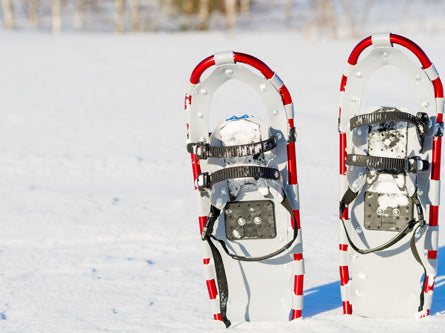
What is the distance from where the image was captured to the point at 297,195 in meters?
2.53

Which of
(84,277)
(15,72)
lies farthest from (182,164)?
(15,72)

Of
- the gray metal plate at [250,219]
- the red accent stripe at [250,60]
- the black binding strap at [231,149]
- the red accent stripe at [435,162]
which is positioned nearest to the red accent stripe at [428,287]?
the red accent stripe at [435,162]

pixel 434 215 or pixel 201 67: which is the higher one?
pixel 201 67

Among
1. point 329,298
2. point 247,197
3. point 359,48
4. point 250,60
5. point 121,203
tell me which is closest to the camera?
point 250,60

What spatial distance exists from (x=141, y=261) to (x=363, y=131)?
1.49 meters

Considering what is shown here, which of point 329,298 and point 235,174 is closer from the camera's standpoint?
point 235,174

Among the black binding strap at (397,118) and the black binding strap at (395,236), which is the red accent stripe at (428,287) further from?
the black binding strap at (397,118)

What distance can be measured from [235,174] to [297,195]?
0.31m

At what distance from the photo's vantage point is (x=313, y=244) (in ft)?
11.8

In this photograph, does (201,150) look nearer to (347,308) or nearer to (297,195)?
(297,195)

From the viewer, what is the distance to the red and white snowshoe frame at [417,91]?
2457 millimetres

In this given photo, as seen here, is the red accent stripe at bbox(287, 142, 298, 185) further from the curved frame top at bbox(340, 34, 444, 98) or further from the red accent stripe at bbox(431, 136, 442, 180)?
the red accent stripe at bbox(431, 136, 442, 180)

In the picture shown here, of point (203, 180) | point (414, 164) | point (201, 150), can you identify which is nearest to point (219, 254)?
point (203, 180)

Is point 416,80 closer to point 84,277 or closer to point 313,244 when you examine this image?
point 313,244
